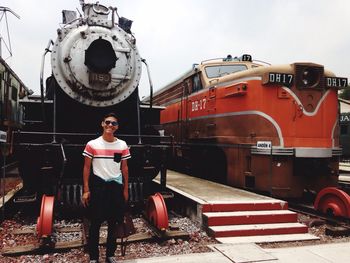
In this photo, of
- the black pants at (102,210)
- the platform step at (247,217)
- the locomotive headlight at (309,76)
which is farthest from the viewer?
the locomotive headlight at (309,76)

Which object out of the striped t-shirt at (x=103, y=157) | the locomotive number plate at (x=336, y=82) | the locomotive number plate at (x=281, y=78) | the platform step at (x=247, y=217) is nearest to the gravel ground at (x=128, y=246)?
the platform step at (x=247, y=217)

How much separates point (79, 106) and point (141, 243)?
290 cm

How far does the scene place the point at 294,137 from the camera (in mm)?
7996

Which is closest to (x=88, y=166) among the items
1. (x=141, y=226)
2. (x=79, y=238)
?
(x=79, y=238)

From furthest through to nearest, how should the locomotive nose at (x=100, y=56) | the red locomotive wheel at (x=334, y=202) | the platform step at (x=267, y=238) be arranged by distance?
the red locomotive wheel at (x=334, y=202), the locomotive nose at (x=100, y=56), the platform step at (x=267, y=238)

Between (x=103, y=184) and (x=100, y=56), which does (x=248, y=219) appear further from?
(x=100, y=56)

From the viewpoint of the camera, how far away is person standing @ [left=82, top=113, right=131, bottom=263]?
4.35m

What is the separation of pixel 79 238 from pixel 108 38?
11.5ft

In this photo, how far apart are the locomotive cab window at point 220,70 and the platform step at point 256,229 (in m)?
5.30

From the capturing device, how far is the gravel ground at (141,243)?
487 cm

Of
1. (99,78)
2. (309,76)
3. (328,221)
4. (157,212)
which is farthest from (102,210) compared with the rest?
(309,76)

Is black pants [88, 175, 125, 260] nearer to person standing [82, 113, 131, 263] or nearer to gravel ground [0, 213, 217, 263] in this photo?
person standing [82, 113, 131, 263]

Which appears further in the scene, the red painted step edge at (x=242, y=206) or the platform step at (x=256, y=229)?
the red painted step edge at (x=242, y=206)

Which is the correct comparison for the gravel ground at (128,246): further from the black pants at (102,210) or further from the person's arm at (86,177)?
the person's arm at (86,177)
